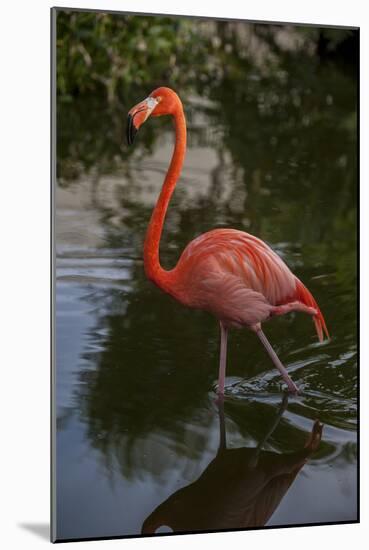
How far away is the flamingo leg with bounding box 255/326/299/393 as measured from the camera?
4297 mm

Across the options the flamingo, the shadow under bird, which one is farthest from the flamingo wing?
the shadow under bird

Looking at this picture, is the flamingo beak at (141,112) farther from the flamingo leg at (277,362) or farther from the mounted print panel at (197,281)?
the flamingo leg at (277,362)

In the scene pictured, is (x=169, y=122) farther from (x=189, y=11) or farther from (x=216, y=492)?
(x=216, y=492)

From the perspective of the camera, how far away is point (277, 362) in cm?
430

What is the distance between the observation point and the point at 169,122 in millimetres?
4219

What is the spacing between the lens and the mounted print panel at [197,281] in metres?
4.04

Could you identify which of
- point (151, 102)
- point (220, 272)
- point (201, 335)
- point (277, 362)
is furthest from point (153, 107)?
point (277, 362)

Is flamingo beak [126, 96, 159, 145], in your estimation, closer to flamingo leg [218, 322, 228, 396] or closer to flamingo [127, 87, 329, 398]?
flamingo [127, 87, 329, 398]

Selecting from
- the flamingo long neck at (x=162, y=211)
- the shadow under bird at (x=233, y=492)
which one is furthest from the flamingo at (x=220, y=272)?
the shadow under bird at (x=233, y=492)

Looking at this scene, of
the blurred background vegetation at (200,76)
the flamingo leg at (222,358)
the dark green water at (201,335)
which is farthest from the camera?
the flamingo leg at (222,358)

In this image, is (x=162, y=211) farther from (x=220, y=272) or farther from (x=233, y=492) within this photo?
(x=233, y=492)

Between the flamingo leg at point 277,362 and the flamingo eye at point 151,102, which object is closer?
the flamingo eye at point 151,102

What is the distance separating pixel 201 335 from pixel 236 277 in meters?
0.22
